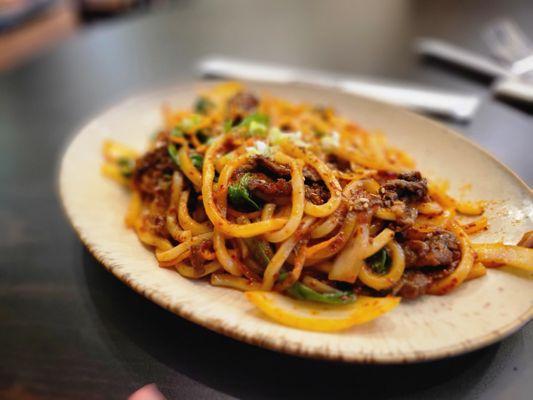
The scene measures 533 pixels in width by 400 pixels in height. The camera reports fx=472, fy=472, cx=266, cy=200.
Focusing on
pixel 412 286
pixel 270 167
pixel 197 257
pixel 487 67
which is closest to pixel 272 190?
pixel 270 167

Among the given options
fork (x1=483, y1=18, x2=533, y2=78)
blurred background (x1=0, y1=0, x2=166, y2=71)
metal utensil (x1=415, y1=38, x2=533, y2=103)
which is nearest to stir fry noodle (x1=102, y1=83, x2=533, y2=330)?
metal utensil (x1=415, y1=38, x2=533, y2=103)

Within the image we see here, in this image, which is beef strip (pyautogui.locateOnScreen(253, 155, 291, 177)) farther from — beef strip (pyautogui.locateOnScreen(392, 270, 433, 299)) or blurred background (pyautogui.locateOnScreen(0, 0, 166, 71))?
blurred background (pyautogui.locateOnScreen(0, 0, 166, 71))

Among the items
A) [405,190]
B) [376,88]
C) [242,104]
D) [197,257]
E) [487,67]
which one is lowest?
[197,257]

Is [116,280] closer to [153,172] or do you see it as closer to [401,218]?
[153,172]

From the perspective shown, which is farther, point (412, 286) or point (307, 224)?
point (307, 224)

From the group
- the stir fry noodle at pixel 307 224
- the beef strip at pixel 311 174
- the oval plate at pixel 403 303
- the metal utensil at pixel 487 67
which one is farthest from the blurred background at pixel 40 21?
the metal utensil at pixel 487 67
